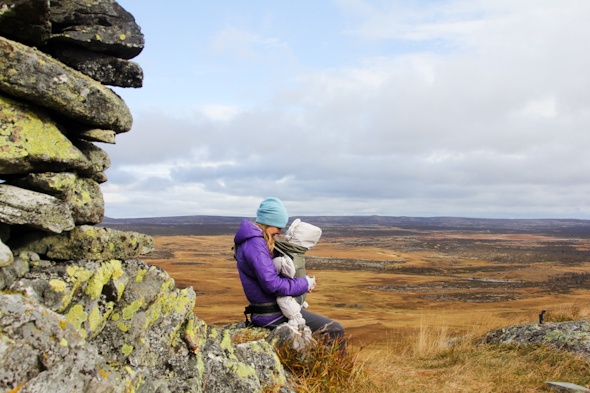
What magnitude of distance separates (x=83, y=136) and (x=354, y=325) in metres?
12.2

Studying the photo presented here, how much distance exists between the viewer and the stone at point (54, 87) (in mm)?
4051

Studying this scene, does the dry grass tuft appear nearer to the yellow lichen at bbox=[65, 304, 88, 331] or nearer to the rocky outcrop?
the yellow lichen at bbox=[65, 304, 88, 331]

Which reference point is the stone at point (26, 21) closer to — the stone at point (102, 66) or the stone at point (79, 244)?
the stone at point (102, 66)

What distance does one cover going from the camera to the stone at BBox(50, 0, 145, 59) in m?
4.89

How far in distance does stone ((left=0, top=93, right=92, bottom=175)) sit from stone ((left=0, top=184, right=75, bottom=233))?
23cm

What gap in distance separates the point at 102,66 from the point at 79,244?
195cm

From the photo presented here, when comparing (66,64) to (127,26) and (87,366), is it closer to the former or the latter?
(127,26)

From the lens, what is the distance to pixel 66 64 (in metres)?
4.96

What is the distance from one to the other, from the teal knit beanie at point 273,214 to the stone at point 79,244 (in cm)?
160

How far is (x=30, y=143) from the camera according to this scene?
4141 mm

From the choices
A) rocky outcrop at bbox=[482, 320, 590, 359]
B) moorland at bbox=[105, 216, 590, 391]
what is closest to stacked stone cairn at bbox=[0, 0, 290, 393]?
moorland at bbox=[105, 216, 590, 391]

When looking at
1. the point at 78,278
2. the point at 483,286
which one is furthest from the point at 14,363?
the point at 483,286

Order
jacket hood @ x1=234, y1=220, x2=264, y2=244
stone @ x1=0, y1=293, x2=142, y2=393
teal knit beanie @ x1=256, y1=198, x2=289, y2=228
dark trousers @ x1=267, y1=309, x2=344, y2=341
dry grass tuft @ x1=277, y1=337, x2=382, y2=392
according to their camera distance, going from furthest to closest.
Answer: dark trousers @ x1=267, y1=309, x2=344, y2=341
teal knit beanie @ x1=256, y1=198, x2=289, y2=228
jacket hood @ x1=234, y1=220, x2=264, y2=244
dry grass tuft @ x1=277, y1=337, x2=382, y2=392
stone @ x1=0, y1=293, x2=142, y2=393

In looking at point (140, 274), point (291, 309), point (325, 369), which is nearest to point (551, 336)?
point (325, 369)
